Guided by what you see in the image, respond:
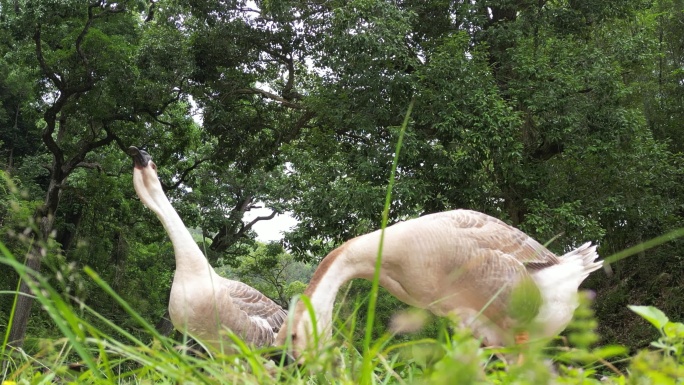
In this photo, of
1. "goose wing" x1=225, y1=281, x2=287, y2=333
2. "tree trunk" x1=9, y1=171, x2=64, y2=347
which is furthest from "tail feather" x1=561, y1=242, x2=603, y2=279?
"tree trunk" x1=9, y1=171, x2=64, y2=347

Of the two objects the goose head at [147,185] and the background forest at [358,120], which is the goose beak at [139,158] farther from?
→ the background forest at [358,120]

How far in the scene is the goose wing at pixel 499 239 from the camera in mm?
3768

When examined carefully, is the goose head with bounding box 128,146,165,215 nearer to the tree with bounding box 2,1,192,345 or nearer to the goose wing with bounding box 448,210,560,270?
the goose wing with bounding box 448,210,560,270

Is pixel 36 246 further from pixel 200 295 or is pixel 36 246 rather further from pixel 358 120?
pixel 200 295

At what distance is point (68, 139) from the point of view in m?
17.9

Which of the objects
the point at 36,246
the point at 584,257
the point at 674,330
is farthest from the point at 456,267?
the point at 36,246

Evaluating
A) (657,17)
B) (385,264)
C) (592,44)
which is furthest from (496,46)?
(385,264)

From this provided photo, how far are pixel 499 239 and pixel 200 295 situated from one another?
5.01ft

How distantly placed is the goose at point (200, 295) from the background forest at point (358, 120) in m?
5.28

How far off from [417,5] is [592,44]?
10.0 ft

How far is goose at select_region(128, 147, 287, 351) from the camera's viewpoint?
391cm

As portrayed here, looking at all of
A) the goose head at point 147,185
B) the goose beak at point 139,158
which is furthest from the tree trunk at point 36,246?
the goose head at point 147,185

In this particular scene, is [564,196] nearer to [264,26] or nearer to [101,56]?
[264,26]

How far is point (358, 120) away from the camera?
12.2 metres
